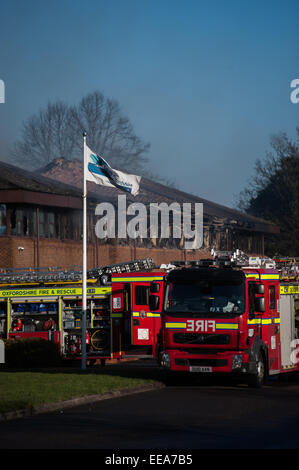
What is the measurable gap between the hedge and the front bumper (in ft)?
28.0

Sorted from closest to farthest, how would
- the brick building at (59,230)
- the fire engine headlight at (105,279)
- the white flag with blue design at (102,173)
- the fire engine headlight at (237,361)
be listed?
the fire engine headlight at (237,361)
the white flag with blue design at (102,173)
the fire engine headlight at (105,279)
the brick building at (59,230)

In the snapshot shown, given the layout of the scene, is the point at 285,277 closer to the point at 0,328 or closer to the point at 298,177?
the point at 0,328

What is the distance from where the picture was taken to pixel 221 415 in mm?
14812

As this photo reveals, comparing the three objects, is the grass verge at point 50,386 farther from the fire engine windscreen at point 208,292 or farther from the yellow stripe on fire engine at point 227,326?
the yellow stripe on fire engine at point 227,326

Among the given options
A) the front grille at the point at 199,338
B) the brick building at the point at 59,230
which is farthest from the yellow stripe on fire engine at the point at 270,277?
the brick building at the point at 59,230

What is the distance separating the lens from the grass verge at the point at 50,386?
16.1 m

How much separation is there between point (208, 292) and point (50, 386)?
14.0 feet

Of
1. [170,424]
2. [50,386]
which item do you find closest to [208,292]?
[50,386]

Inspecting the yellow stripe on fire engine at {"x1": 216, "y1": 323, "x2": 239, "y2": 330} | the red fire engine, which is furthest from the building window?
the yellow stripe on fire engine at {"x1": 216, "y1": 323, "x2": 239, "y2": 330}

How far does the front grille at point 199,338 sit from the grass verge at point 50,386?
1425 mm

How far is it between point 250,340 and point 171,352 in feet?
6.06

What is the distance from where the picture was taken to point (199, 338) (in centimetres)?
2022

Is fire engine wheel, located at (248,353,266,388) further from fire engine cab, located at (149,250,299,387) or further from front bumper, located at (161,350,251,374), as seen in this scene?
front bumper, located at (161,350,251,374)

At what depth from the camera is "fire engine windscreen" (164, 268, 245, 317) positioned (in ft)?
66.2
